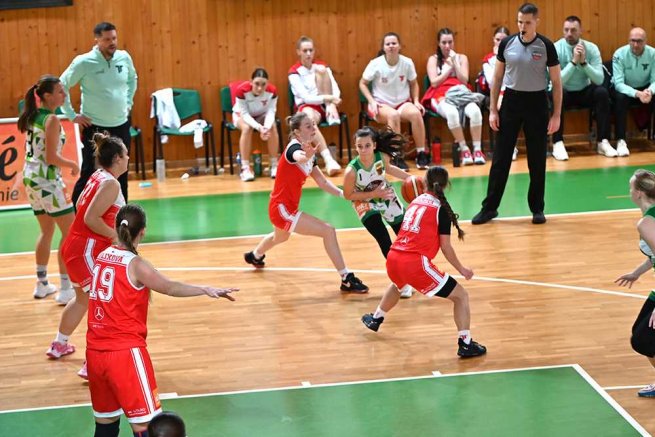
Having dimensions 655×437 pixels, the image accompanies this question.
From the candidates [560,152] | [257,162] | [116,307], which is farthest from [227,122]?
[116,307]

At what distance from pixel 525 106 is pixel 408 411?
5340 mm

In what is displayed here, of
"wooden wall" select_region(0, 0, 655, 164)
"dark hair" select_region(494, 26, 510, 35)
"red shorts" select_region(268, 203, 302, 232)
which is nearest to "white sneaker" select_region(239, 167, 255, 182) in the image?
"wooden wall" select_region(0, 0, 655, 164)

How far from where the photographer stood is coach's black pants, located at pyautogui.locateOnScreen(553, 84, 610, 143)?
46.4 ft

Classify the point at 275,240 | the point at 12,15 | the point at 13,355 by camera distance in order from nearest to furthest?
the point at 13,355 < the point at 275,240 < the point at 12,15

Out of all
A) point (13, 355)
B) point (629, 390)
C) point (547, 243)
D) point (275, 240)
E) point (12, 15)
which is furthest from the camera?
point (12, 15)

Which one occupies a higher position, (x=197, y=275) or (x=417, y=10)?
(x=417, y=10)

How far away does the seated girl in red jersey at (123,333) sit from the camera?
15.7 feet

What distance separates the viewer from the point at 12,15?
14.0 metres

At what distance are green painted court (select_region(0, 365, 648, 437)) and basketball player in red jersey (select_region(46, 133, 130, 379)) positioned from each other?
0.78 m

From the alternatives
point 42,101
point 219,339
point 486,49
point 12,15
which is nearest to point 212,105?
point 12,15

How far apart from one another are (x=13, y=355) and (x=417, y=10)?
30.0 ft

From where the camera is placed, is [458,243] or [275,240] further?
[458,243]

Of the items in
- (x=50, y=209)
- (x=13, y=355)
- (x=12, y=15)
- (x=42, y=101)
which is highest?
(x=12, y=15)

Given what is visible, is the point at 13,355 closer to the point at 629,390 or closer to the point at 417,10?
the point at 629,390
